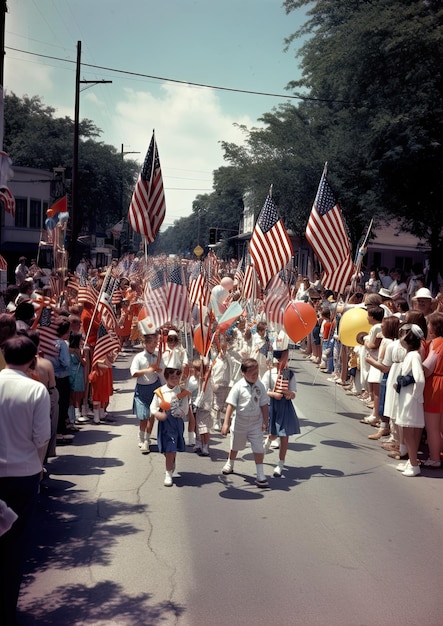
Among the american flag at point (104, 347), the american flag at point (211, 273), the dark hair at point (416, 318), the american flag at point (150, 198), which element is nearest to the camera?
the dark hair at point (416, 318)

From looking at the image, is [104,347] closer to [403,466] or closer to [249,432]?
[249,432]

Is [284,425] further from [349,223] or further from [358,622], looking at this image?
[349,223]

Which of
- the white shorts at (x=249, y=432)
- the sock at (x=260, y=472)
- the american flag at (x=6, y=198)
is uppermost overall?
the american flag at (x=6, y=198)

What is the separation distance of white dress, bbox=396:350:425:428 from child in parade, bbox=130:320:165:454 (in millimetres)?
3197

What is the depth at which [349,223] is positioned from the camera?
3388cm

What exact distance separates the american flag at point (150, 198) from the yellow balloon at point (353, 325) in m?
3.51

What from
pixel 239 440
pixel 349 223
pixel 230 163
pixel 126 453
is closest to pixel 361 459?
pixel 239 440

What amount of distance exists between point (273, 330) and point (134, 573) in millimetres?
5944

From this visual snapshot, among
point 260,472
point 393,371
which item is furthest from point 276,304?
point 260,472

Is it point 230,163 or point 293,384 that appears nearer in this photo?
point 293,384

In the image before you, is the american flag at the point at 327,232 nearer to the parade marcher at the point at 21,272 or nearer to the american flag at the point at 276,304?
the american flag at the point at 276,304

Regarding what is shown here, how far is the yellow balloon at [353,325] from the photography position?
11.8 metres

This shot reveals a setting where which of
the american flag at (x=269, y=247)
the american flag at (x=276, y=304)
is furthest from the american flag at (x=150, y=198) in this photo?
the american flag at (x=276, y=304)

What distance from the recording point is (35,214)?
49.8 m
